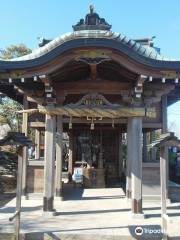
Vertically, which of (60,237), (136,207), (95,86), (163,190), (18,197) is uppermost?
(95,86)

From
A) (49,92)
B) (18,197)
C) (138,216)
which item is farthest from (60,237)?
(49,92)

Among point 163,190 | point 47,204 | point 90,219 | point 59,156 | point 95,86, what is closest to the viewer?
point 163,190

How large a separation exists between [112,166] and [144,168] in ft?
17.4

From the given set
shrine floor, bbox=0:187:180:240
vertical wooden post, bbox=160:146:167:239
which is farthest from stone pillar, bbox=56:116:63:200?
vertical wooden post, bbox=160:146:167:239

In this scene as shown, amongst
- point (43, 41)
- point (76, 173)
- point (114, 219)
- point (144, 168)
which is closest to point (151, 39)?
point (43, 41)

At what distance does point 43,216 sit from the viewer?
351 inches

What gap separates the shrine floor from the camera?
707 cm

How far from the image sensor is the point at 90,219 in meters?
8.53

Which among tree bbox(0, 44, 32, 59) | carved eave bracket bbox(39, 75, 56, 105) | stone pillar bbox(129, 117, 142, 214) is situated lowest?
stone pillar bbox(129, 117, 142, 214)

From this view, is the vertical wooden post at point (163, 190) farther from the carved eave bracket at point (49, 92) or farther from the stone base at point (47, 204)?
the carved eave bracket at point (49, 92)

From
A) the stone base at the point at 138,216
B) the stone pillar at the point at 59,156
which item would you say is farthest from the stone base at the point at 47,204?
the stone pillar at the point at 59,156

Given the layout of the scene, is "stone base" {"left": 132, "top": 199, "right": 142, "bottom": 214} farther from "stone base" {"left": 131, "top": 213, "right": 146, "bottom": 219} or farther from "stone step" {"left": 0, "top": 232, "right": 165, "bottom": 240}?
"stone step" {"left": 0, "top": 232, "right": 165, "bottom": 240}

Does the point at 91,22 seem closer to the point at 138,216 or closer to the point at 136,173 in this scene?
the point at 136,173

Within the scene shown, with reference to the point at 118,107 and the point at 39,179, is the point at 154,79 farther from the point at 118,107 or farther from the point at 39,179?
the point at 39,179
